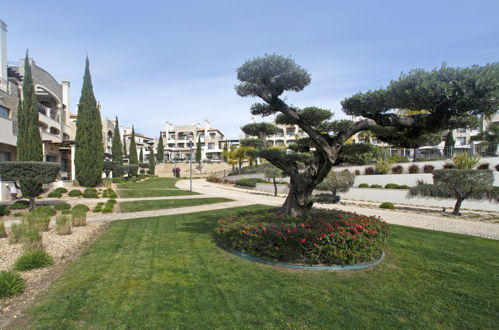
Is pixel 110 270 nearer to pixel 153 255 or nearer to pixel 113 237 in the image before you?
pixel 153 255

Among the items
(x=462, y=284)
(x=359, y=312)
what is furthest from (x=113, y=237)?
(x=462, y=284)

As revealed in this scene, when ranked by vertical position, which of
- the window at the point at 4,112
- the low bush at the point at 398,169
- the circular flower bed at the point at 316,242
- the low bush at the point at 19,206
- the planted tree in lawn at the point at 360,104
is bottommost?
the low bush at the point at 19,206

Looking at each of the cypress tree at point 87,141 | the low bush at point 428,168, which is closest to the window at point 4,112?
the cypress tree at point 87,141

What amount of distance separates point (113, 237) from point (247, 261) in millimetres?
4832

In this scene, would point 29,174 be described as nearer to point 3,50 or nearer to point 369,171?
point 3,50

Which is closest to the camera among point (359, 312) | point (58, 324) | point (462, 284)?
point (58, 324)

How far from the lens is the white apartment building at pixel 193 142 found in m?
73.3

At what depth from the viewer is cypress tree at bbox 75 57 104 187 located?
891 inches

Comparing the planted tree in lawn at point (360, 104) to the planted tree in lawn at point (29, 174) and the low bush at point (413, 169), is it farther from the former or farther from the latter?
the low bush at point (413, 169)

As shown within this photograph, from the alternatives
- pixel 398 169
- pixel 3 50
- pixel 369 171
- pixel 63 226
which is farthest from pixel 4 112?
pixel 398 169

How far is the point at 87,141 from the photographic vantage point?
76.0ft

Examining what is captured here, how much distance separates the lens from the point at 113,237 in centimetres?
781

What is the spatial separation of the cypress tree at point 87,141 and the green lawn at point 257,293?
19.5 m

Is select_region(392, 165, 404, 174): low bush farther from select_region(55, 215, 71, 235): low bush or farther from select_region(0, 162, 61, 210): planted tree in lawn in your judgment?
select_region(0, 162, 61, 210): planted tree in lawn
